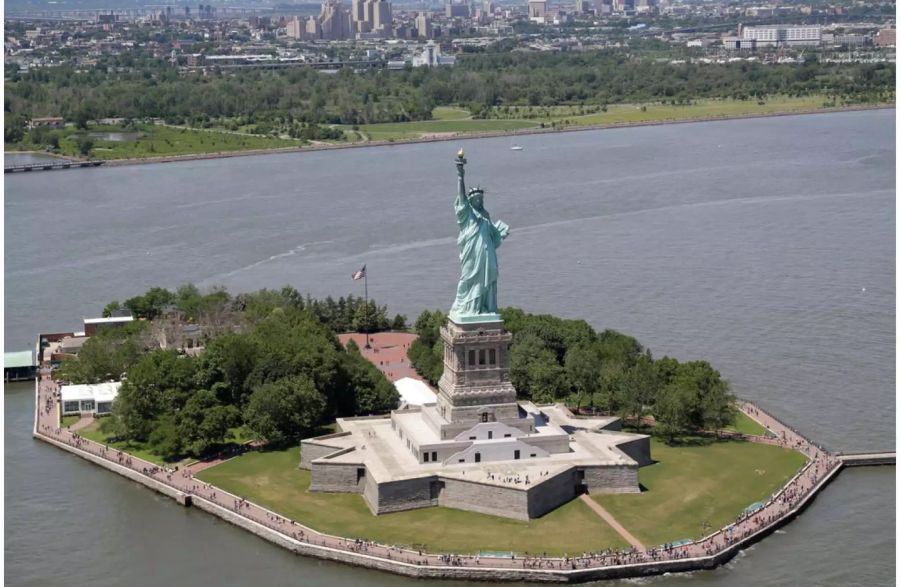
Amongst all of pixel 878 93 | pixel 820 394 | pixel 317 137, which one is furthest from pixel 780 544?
pixel 878 93

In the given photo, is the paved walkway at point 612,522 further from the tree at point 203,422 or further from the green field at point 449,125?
the green field at point 449,125

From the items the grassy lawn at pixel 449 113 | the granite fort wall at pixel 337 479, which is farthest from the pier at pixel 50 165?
the granite fort wall at pixel 337 479

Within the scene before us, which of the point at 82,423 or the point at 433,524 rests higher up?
the point at 82,423

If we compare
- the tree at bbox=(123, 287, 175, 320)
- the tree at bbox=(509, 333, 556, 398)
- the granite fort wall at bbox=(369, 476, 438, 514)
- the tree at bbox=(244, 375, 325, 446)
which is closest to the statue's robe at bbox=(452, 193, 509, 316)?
the granite fort wall at bbox=(369, 476, 438, 514)

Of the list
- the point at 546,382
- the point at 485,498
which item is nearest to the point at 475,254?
the point at 485,498

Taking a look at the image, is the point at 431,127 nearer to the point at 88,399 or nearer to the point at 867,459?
the point at 88,399

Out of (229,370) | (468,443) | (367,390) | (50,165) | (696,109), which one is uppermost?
(696,109)

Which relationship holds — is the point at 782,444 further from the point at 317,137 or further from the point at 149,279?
the point at 317,137
